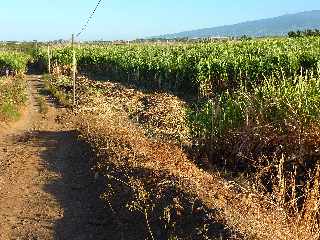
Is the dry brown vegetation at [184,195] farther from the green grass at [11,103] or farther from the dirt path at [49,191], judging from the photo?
the green grass at [11,103]

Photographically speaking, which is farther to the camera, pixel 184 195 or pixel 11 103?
pixel 11 103

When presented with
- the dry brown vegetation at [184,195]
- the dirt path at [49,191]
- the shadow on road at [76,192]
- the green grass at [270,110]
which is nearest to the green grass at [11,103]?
the dirt path at [49,191]

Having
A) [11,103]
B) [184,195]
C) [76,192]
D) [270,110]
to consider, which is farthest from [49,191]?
[11,103]

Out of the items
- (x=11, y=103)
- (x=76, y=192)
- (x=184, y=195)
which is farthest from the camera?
(x=11, y=103)

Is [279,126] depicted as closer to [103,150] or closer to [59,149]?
[103,150]

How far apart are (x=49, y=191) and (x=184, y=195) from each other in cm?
365

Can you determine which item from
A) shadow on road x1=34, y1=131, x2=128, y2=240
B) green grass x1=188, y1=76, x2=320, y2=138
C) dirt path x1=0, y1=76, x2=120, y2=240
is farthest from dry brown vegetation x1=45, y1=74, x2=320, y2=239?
green grass x1=188, y1=76, x2=320, y2=138

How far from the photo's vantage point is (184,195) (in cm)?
858

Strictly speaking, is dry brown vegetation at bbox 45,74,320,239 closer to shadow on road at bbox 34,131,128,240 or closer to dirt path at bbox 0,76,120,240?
shadow on road at bbox 34,131,128,240

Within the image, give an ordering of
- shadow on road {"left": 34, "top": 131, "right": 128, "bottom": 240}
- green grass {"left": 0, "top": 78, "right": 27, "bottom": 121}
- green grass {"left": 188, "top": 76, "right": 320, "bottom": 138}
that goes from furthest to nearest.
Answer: green grass {"left": 0, "top": 78, "right": 27, "bottom": 121}, green grass {"left": 188, "top": 76, "right": 320, "bottom": 138}, shadow on road {"left": 34, "top": 131, "right": 128, "bottom": 240}

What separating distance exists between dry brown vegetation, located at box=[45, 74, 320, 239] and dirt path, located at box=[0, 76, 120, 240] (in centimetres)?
40

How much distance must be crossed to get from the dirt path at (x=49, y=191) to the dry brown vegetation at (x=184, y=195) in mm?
→ 398

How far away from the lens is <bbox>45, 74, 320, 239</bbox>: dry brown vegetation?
7.17 m

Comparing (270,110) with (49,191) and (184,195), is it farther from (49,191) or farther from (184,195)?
(49,191)
